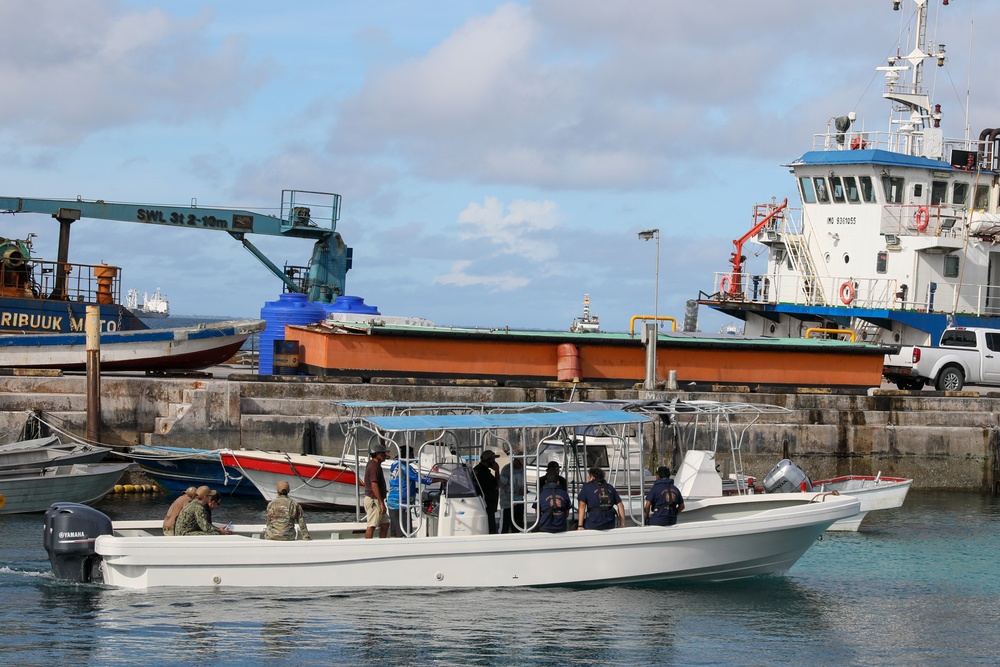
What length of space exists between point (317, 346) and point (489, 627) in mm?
14174

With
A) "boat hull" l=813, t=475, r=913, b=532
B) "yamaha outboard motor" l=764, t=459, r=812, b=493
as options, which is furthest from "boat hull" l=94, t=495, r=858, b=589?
"boat hull" l=813, t=475, r=913, b=532

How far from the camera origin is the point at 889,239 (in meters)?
33.2

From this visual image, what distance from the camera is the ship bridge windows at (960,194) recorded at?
112 feet

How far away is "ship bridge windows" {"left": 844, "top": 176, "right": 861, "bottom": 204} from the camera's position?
1342 inches

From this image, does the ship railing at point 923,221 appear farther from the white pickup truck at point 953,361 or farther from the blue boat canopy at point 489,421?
the blue boat canopy at point 489,421

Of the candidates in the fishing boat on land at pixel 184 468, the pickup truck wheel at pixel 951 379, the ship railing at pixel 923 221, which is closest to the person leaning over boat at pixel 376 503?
the fishing boat on land at pixel 184 468

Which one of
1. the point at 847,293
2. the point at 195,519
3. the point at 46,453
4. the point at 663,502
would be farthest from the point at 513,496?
the point at 847,293

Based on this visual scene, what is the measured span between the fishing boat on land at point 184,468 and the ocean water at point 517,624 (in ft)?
16.1

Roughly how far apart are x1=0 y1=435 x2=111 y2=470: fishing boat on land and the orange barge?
20.4 feet

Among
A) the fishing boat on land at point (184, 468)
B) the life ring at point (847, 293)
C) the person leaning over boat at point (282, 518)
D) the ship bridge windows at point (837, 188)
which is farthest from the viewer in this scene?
the ship bridge windows at point (837, 188)

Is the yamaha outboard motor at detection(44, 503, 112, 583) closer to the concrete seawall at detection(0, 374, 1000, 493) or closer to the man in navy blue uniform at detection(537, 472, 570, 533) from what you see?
the man in navy blue uniform at detection(537, 472, 570, 533)

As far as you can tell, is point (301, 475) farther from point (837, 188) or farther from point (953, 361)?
point (837, 188)

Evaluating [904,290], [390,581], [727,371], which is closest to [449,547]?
[390,581]

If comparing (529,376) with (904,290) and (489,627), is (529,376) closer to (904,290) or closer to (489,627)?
(904,290)
